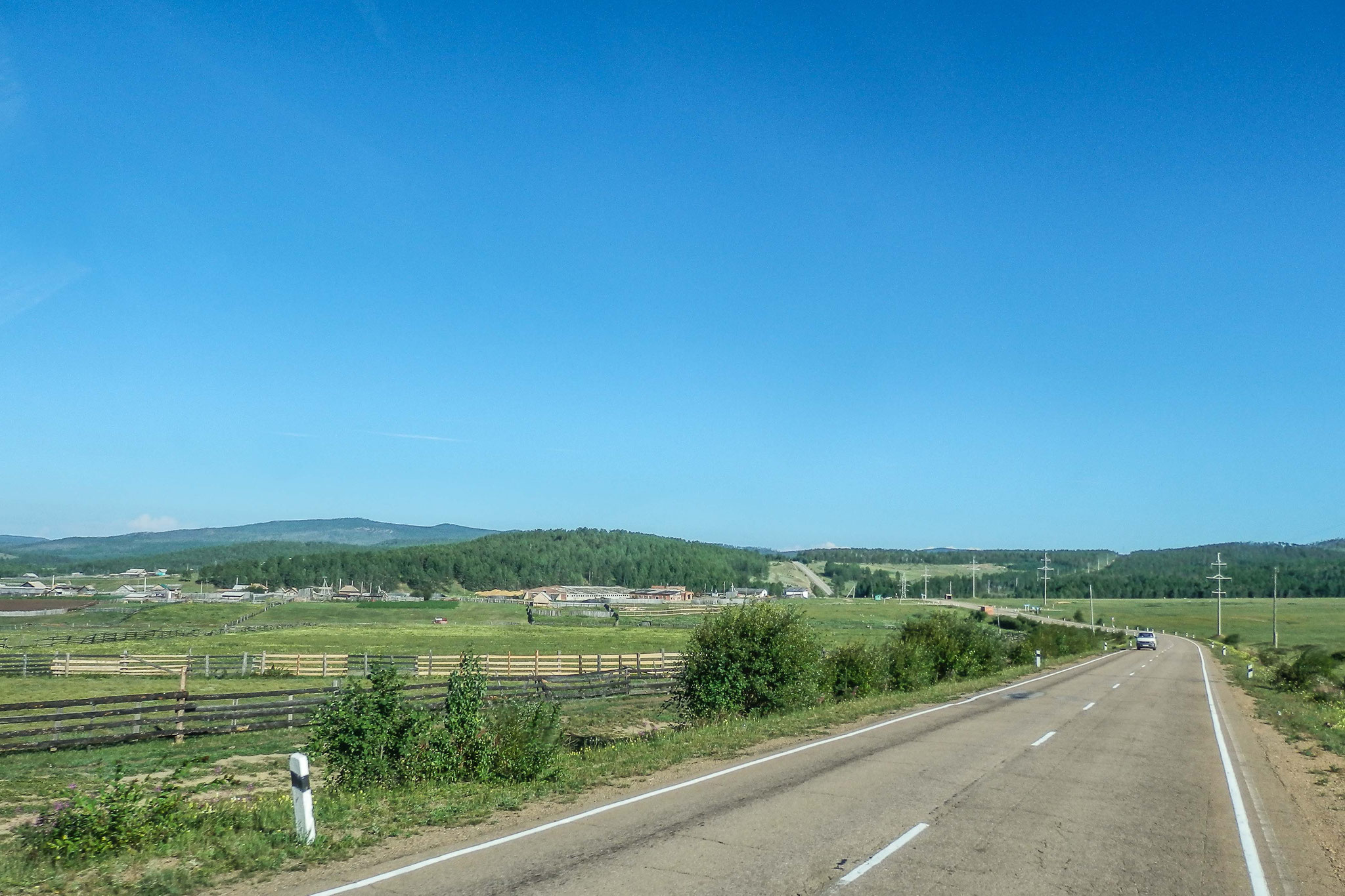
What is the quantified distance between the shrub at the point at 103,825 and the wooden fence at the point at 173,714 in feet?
23.4

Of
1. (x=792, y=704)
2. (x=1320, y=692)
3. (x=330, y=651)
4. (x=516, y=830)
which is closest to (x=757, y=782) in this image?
(x=516, y=830)

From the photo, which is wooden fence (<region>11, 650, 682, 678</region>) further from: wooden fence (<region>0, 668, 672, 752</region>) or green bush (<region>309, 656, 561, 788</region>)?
green bush (<region>309, 656, 561, 788</region>)

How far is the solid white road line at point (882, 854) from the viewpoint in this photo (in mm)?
8812

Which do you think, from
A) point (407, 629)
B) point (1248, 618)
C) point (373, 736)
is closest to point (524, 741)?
point (373, 736)

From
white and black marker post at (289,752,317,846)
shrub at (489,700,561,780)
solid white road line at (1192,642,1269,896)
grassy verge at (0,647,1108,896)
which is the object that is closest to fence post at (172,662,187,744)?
grassy verge at (0,647,1108,896)

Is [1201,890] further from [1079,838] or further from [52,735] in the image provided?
[52,735]

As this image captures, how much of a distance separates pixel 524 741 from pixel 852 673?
20.2 meters

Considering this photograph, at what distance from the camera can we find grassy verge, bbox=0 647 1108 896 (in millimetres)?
8805

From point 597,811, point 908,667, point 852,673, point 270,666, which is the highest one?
point 597,811

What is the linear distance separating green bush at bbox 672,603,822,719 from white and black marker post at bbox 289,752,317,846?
16.6 m

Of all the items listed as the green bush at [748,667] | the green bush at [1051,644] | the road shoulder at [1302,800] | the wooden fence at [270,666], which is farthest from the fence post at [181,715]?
the green bush at [1051,644]

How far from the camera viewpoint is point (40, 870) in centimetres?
902

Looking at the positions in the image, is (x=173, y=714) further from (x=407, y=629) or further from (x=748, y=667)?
(x=407, y=629)

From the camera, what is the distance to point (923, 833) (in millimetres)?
10789
